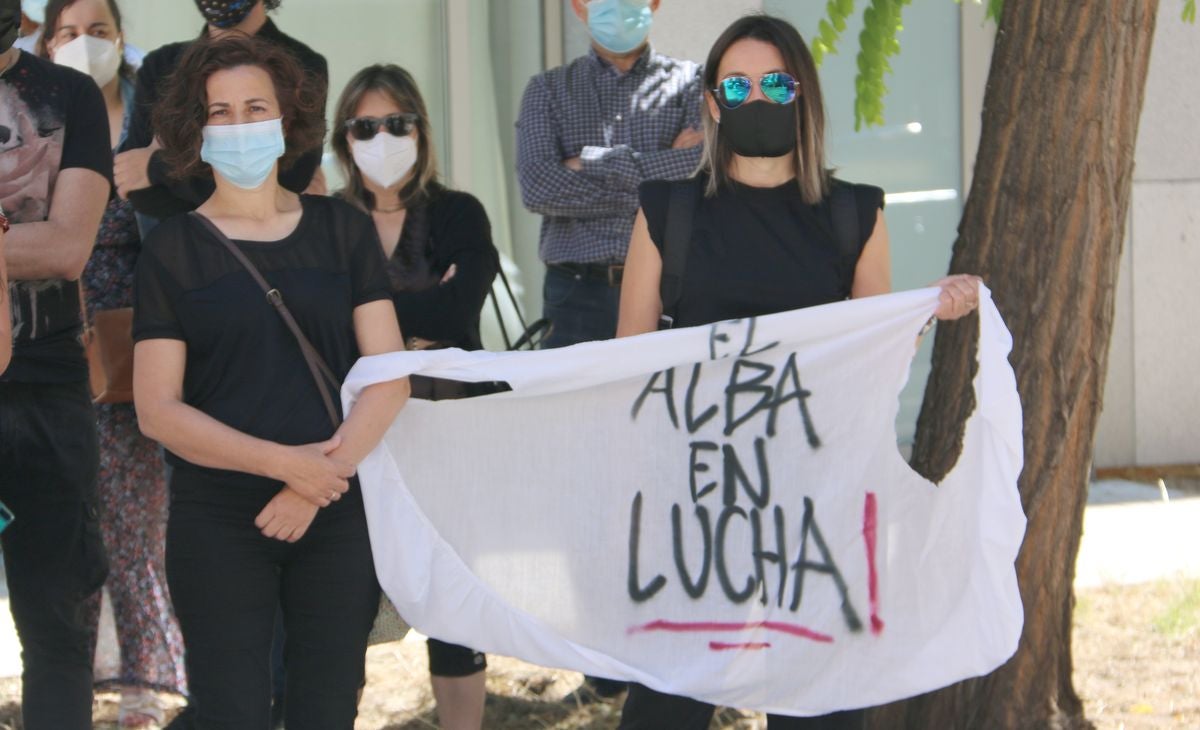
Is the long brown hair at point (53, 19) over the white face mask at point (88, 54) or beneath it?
over

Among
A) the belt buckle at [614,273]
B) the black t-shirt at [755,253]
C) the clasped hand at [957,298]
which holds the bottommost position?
the belt buckle at [614,273]

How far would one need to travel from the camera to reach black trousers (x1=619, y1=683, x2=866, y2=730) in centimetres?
352

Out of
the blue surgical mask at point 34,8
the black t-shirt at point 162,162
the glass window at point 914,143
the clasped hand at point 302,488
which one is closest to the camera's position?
the clasped hand at point 302,488

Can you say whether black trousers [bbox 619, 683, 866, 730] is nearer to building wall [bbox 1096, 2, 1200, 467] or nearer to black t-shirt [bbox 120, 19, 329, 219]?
black t-shirt [bbox 120, 19, 329, 219]

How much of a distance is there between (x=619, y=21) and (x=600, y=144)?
38 centimetres

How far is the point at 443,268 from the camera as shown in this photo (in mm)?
4559

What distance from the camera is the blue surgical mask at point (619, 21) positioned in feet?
16.8

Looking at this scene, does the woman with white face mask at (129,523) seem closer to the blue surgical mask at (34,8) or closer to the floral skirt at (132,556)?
the floral skirt at (132,556)

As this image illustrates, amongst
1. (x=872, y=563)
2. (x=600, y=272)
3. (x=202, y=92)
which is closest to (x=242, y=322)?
(x=202, y=92)

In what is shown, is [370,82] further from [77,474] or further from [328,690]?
[328,690]

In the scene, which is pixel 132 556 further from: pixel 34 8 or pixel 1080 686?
pixel 1080 686

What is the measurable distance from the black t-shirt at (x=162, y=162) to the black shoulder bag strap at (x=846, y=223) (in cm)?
131

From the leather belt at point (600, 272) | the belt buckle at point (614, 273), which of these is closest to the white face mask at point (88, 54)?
the leather belt at point (600, 272)

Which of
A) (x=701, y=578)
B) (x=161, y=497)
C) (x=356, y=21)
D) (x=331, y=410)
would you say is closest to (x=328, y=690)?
(x=331, y=410)
